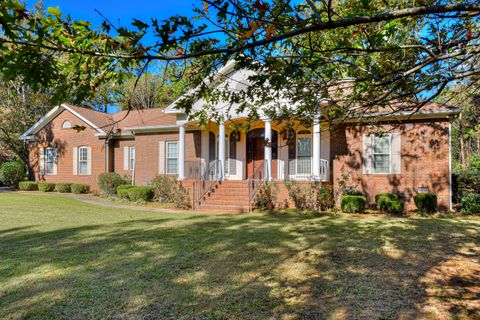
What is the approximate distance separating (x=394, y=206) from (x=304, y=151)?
4.75 meters

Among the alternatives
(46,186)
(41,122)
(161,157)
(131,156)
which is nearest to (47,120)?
(41,122)

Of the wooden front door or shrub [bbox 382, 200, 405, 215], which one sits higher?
the wooden front door

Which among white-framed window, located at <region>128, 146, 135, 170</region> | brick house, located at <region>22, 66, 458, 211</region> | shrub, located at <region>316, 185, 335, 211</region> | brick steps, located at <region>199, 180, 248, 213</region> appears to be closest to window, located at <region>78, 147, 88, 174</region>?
brick house, located at <region>22, 66, 458, 211</region>

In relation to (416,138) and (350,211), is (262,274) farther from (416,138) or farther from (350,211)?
(416,138)

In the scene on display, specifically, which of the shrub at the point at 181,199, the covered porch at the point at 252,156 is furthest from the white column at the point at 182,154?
the shrub at the point at 181,199

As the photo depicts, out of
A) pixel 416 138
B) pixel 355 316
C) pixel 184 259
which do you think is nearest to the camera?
pixel 355 316

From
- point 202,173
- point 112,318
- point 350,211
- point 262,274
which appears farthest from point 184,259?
point 202,173

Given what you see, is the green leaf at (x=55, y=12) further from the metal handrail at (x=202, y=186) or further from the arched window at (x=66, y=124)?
the arched window at (x=66, y=124)

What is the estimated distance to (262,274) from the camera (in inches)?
A: 191

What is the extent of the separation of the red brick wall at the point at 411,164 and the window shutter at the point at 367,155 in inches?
5.7

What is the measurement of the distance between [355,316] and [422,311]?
795mm

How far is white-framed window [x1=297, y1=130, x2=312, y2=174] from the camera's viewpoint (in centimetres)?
1502

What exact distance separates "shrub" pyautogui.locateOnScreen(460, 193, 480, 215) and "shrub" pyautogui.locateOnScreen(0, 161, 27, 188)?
84.7ft

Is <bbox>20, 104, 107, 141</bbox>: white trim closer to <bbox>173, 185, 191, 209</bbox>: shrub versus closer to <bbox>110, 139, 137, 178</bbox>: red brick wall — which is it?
<bbox>110, 139, 137, 178</bbox>: red brick wall
